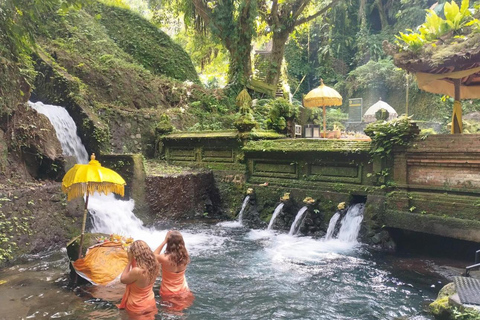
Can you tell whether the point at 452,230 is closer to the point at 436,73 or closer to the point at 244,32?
the point at 436,73

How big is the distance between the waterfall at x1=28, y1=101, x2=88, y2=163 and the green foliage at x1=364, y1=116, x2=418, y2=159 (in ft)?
27.8

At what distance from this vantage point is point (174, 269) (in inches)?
193

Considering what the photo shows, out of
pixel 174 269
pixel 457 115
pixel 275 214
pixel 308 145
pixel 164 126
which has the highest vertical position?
pixel 164 126

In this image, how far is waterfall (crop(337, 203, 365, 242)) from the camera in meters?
8.59

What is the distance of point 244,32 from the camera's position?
17.3 metres

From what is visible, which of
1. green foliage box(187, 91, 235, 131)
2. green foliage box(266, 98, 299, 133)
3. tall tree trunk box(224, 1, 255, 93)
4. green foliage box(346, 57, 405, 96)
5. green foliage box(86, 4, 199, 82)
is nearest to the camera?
green foliage box(266, 98, 299, 133)

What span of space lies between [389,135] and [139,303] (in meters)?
6.23

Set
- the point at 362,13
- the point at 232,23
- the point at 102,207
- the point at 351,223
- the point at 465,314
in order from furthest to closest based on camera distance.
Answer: the point at 362,13 < the point at 232,23 < the point at 102,207 < the point at 351,223 < the point at 465,314

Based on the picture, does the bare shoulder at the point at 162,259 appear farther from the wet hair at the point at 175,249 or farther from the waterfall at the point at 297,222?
the waterfall at the point at 297,222

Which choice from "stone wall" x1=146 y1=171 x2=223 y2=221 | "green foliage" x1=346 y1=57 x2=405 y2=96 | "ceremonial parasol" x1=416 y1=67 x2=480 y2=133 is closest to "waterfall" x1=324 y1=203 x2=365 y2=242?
"ceremonial parasol" x1=416 y1=67 x2=480 y2=133

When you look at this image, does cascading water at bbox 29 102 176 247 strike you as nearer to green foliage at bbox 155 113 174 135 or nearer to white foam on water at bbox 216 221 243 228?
white foam on water at bbox 216 221 243 228

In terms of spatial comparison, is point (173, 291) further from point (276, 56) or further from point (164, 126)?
point (276, 56)

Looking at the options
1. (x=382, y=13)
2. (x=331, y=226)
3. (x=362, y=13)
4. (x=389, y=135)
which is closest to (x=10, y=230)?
(x=331, y=226)

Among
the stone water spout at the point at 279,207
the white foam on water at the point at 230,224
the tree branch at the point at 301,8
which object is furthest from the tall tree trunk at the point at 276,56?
the stone water spout at the point at 279,207
